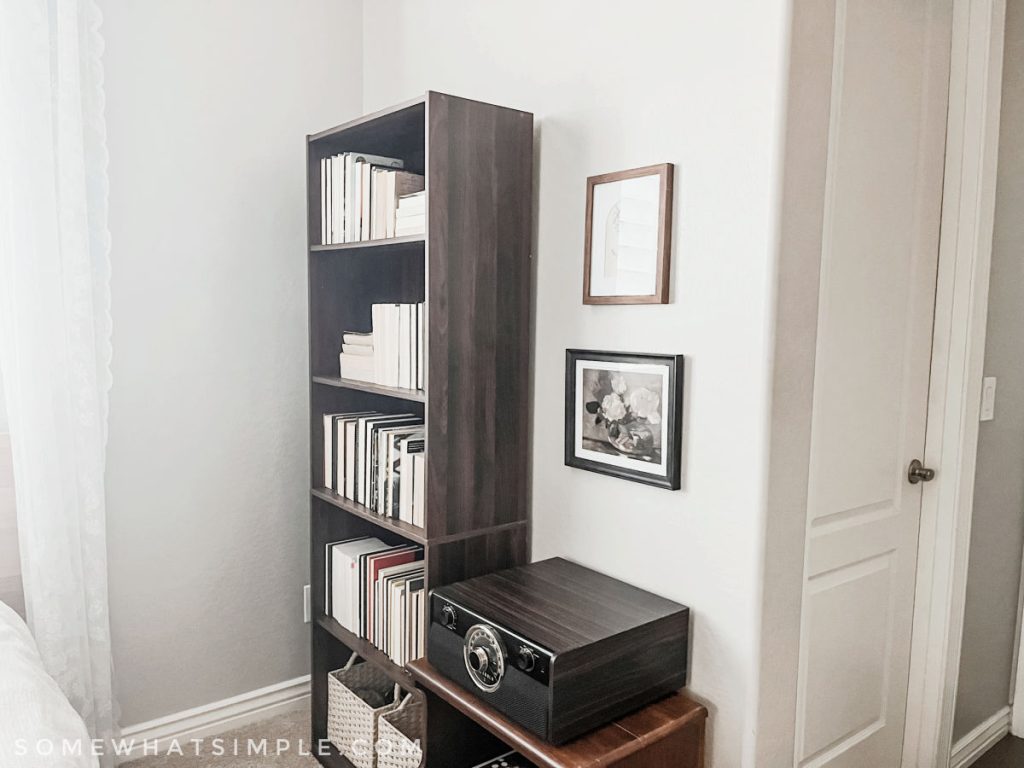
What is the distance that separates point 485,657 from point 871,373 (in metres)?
1.06

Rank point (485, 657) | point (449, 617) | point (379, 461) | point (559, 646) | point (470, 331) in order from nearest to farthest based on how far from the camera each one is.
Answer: point (559, 646)
point (485, 657)
point (449, 617)
point (470, 331)
point (379, 461)

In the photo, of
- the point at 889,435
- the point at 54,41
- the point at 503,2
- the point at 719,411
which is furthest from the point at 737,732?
the point at 54,41

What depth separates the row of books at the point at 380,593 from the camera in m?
1.97

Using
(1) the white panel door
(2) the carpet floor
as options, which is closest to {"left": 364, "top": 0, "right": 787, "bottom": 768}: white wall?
(1) the white panel door

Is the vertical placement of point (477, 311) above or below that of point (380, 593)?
above

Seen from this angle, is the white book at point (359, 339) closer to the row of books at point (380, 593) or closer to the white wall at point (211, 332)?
the white wall at point (211, 332)

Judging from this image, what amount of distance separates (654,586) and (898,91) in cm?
123

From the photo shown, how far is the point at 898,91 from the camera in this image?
1705 mm

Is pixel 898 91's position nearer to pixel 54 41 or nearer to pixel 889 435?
pixel 889 435

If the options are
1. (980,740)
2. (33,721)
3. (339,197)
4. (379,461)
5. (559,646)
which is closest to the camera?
(33,721)

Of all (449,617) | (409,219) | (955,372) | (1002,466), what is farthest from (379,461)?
(1002,466)

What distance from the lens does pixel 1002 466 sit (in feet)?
7.39

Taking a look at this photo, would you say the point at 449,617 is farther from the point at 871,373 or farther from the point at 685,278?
the point at 871,373

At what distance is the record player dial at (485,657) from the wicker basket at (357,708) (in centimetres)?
59
